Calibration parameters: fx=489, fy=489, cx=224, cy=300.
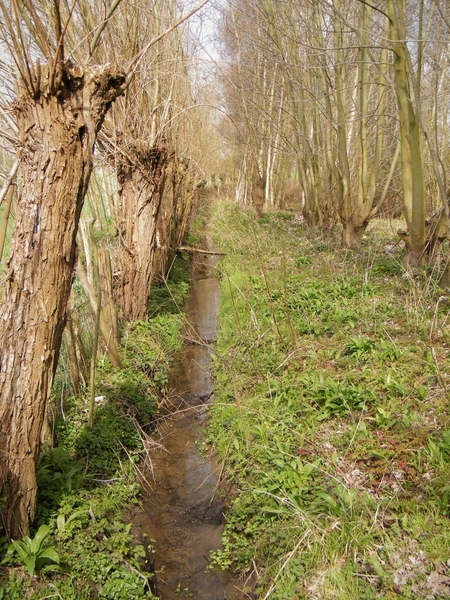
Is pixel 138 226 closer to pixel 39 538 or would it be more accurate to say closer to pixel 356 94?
pixel 39 538

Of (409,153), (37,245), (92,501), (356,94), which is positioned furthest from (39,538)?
(356,94)

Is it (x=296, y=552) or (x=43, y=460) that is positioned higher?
(x=43, y=460)

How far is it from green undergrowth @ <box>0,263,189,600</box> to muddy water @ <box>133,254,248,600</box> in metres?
0.17

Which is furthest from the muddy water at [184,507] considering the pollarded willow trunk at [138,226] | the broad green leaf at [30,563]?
the pollarded willow trunk at [138,226]

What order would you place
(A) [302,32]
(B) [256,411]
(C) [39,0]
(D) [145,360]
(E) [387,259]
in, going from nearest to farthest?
(B) [256,411] < (C) [39,0] < (D) [145,360] < (E) [387,259] < (A) [302,32]

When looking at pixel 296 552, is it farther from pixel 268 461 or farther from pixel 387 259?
pixel 387 259

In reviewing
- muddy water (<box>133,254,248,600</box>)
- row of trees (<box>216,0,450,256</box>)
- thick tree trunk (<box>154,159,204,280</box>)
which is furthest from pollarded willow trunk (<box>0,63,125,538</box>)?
thick tree trunk (<box>154,159,204,280</box>)

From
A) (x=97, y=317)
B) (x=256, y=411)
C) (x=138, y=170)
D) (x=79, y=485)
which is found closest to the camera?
(x=79, y=485)

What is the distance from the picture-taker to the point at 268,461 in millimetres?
4266

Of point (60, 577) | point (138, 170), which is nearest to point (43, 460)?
point (60, 577)

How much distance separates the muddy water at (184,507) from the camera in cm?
360

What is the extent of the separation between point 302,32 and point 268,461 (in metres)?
11.8

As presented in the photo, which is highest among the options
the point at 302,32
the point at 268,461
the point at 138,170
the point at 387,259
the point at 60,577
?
the point at 302,32

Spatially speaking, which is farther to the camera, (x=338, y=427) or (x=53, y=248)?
(x=338, y=427)
